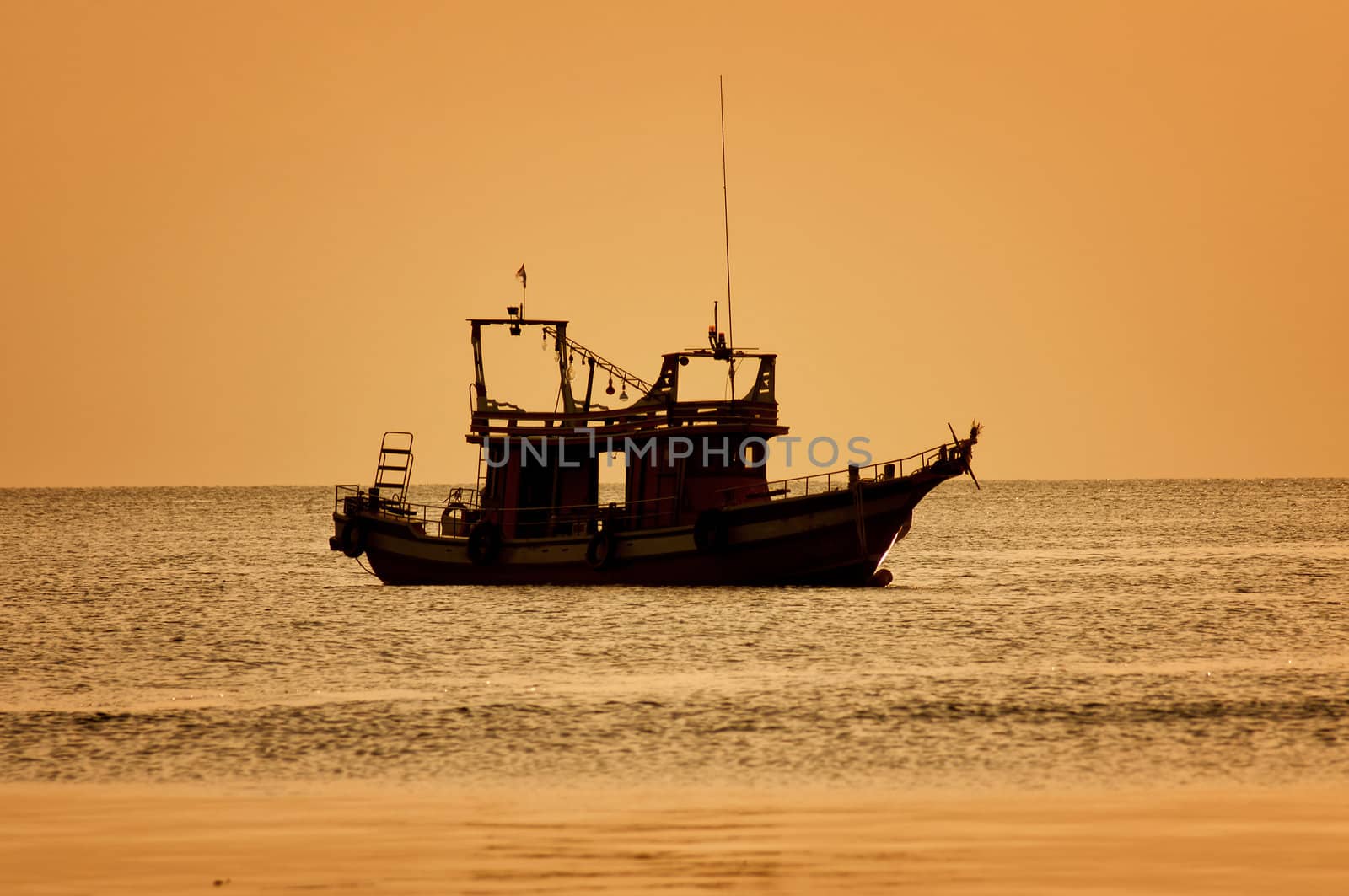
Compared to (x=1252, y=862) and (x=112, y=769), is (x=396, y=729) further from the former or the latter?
(x=1252, y=862)

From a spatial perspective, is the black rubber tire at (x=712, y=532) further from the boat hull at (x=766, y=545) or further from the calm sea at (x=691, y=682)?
the calm sea at (x=691, y=682)

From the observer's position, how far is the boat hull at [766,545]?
129 feet

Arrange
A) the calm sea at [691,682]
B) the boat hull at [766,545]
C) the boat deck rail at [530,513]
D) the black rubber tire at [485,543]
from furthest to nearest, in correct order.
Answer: the black rubber tire at [485,543], the boat deck rail at [530,513], the boat hull at [766,545], the calm sea at [691,682]

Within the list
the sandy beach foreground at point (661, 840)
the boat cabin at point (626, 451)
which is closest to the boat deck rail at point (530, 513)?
the boat cabin at point (626, 451)

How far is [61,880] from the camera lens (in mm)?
14156

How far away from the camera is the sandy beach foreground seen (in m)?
14.1

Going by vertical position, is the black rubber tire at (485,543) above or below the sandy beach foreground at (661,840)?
above

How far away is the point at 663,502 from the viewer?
41.3 m

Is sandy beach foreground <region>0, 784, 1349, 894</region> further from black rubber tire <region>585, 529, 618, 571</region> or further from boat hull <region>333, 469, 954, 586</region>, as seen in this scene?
black rubber tire <region>585, 529, 618, 571</region>

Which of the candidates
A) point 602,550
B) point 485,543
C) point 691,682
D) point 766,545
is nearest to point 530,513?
point 485,543

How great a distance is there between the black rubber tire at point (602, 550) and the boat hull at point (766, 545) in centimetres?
2

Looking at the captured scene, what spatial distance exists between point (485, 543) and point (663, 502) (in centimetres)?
501

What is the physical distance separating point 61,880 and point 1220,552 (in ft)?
232

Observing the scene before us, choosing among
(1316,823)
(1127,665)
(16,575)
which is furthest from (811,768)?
(16,575)
